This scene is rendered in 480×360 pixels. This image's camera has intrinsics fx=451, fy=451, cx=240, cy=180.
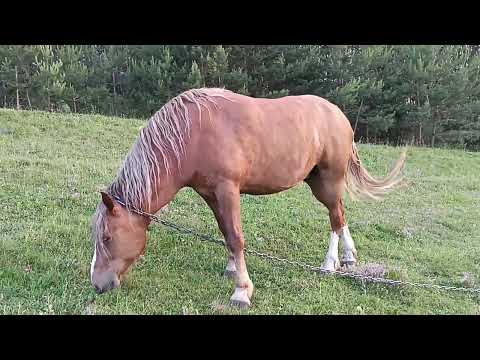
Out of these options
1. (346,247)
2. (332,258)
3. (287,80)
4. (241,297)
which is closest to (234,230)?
(241,297)

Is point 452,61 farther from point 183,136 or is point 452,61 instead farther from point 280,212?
point 183,136

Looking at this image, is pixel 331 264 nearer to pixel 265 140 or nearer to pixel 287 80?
pixel 265 140

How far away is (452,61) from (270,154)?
2075 cm

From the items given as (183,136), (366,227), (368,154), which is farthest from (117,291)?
(368,154)

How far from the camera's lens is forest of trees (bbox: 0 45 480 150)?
19797mm

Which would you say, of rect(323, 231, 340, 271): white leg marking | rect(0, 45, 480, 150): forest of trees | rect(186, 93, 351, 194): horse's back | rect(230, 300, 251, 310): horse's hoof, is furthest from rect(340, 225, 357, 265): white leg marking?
rect(0, 45, 480, 150): forest of trees

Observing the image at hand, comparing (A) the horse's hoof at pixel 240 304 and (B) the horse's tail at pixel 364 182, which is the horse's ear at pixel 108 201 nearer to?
(A) the horse's hoof at pixel 240 304

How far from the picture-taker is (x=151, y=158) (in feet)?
12.5

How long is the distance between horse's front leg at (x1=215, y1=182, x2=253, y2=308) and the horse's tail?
6.69 ft

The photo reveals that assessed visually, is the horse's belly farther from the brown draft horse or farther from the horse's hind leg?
the horse's hind leg

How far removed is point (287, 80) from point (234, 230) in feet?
56.6

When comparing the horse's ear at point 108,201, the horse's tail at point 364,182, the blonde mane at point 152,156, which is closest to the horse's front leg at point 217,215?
the blonde mane at point 152,156

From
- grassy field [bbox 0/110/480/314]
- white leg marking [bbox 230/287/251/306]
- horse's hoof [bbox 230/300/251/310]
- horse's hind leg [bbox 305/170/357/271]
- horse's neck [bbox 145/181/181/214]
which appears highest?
horse's neck [bbox 145/181/181/214]

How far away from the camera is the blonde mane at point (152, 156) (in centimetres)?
377
